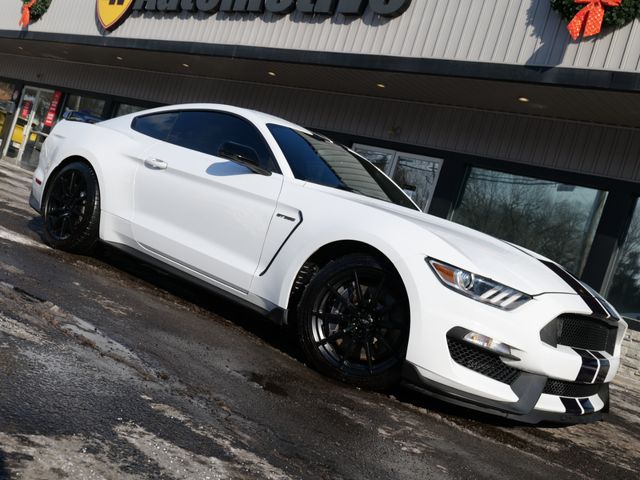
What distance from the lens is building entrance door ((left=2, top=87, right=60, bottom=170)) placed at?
18750 millimetres

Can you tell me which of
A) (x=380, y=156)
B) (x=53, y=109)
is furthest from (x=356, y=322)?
(x=53, y=109)

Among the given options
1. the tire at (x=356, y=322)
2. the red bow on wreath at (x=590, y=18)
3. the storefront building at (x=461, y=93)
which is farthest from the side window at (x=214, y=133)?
the red bow on wreath at (x=590, y=18)

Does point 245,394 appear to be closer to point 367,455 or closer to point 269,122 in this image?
point 367,455

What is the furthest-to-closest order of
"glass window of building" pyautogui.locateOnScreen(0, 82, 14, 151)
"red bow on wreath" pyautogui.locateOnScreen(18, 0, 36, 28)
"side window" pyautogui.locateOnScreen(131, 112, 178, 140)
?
1. "glass window of building" pyautogui.locateOnScreen(0, 82, 14, 151)
2. "red bow on wreath" pyautogui.locateOnScreen(18, 0, 36, 28)
3. "side window" pyautogui.locateOnScreen(131, 112, 178, 140)

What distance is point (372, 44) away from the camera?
1018cm

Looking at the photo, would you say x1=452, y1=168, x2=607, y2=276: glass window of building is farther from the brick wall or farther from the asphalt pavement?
the asphalt pavement

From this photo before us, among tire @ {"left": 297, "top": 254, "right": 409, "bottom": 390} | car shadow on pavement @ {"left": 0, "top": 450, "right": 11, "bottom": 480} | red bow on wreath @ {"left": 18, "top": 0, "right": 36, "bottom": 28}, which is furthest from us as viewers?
red bow on wreath @ {"left": 18, "top": 0, "right": 36, "bottom": 28}

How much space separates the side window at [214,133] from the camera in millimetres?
4652

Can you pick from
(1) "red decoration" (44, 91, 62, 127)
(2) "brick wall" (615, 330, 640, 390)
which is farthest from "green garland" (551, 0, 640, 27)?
(1) "red decoration" (44, 91, 62, 127)

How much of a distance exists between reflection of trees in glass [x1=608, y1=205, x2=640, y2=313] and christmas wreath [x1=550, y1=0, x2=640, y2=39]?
2538mm

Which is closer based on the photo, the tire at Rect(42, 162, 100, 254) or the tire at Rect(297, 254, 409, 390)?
the tire at Rect(297, 254, 409, 390)

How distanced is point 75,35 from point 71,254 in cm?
1116

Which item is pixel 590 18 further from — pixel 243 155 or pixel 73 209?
pixel 73 209

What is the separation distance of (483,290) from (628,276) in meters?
6.53
